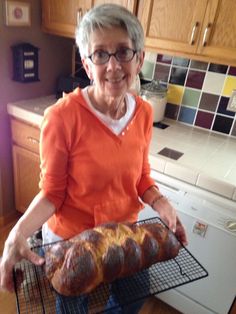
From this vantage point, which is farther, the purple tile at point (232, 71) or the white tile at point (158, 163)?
the purple tile at point (232, 71)

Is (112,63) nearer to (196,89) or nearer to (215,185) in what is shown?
(215,185)

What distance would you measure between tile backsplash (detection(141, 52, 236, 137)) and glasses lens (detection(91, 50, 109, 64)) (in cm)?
102

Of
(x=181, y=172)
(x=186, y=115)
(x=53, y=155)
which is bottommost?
(x=181, y=172)

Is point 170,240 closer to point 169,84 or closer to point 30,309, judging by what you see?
point 30,309

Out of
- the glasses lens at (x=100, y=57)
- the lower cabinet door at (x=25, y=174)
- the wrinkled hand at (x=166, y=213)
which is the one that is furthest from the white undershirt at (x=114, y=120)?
the lower cabinet door at (x=25, y=174)

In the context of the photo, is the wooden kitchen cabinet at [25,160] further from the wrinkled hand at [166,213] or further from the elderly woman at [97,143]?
the wrinkled hand at [166,213]

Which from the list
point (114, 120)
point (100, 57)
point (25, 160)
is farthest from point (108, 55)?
point (25, 160)

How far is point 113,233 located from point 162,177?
2.05ft

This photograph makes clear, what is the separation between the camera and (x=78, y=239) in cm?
72

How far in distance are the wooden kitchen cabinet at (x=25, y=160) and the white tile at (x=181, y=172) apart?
851mm

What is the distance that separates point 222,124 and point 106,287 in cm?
125

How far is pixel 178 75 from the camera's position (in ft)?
5.66

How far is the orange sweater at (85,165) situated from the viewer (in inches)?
31.2

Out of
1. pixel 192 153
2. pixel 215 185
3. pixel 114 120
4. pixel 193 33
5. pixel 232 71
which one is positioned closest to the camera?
pixel 114 120
